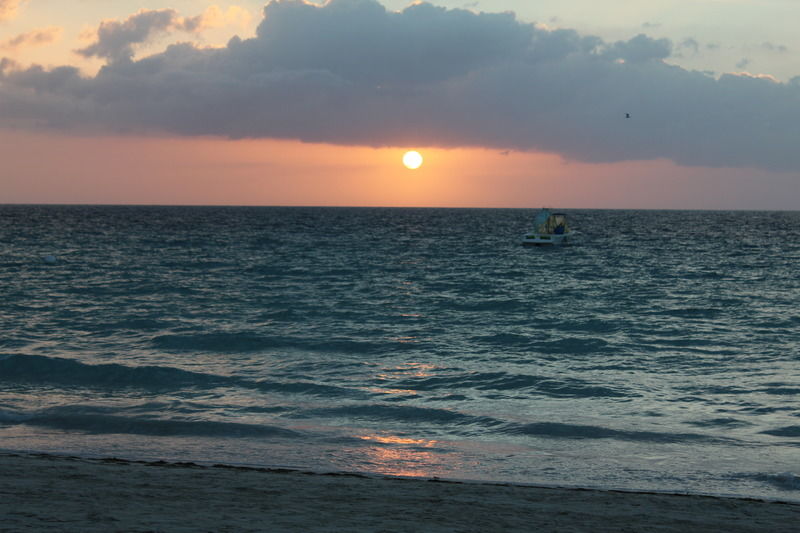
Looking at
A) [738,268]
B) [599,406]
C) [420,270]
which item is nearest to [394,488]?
[599,406]

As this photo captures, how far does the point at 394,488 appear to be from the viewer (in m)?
10.6

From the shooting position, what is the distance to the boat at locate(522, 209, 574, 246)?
89.4 meters

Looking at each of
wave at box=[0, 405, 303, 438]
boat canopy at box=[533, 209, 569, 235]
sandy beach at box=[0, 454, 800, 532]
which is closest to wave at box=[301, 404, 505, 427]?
wave at box=[0, 405, 303, 438]

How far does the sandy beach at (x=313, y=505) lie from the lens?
8547 millimetres

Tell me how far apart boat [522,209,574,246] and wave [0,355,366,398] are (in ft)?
237

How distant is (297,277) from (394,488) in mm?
41662

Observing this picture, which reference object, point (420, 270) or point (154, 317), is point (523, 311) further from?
point (420, 270)

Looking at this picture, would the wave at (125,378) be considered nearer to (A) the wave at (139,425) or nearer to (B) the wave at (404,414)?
(B) the wave at (404,414)

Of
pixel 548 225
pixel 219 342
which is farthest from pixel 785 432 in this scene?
pixel 548 225

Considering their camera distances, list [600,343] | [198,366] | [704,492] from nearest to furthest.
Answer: [704,492], [198,366], [600,343]

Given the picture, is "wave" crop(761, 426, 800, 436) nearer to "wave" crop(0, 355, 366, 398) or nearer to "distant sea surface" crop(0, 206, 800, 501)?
"distant sea surface" crop(0, 206, 800, 501)

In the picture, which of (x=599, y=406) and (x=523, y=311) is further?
(x=523, y=311)

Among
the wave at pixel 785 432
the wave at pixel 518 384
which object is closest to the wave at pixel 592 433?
the wave at pixel 785 432

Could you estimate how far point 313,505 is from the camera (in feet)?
31.1
